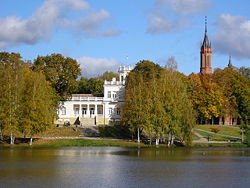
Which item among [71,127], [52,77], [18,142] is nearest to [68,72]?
[52,77]

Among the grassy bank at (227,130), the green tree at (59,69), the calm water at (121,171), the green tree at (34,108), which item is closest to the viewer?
the calm water at (121,171)

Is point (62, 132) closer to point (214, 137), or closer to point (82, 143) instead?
point (82, 143)

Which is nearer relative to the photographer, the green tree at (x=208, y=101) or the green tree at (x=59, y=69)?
the green tree at (x=59, y=69)

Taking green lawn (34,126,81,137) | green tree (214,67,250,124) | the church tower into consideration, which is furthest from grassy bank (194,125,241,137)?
the church tower

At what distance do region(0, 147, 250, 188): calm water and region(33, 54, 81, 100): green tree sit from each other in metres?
39.5

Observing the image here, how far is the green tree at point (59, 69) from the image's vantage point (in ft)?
298

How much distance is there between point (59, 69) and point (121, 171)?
2116 inches

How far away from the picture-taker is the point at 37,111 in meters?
67.4

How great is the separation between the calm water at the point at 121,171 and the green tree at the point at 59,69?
39.5 m

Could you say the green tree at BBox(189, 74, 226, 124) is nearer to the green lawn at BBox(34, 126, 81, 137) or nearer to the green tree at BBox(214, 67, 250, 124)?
the green tree at BBox(214, 67, 250, 124)

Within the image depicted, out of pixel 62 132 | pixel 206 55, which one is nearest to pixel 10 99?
pixel 62 132

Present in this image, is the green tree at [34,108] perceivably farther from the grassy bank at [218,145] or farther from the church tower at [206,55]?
the church tower at [206,55]

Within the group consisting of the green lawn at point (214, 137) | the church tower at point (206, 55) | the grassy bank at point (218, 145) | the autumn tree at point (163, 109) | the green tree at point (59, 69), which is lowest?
the grassy bank at point (218, 145)

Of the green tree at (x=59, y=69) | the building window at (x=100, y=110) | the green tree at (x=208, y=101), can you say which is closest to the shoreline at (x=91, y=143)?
the green tree at (x=59, y=69)
